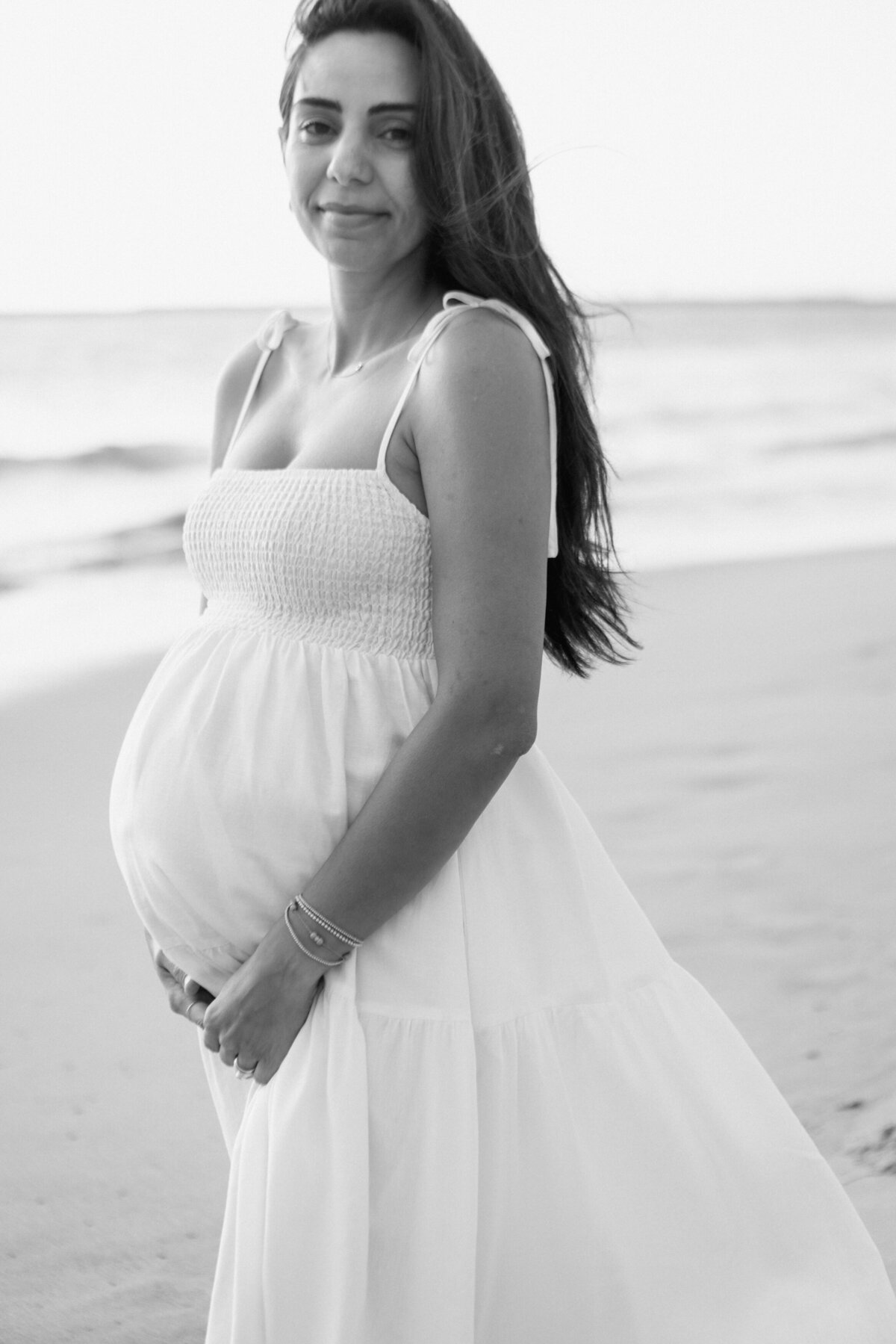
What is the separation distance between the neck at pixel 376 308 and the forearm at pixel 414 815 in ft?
1.47

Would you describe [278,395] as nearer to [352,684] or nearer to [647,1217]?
[352,684]

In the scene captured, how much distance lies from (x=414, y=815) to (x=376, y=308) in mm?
583

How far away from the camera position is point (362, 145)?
4.97 feet

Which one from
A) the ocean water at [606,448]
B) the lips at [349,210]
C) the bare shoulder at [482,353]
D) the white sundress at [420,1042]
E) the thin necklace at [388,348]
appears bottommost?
the ocean water at [606,448]

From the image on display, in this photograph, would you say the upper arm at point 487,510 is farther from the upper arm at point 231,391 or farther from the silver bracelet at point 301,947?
the upper arm at point 231,391

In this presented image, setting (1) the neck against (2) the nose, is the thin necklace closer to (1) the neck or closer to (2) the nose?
(1) the neck

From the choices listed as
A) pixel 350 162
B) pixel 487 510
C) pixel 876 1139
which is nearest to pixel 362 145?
pixel 350 162

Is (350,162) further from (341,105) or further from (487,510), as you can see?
(487,510)

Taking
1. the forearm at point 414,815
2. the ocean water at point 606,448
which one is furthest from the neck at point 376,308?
the ocean water at point 606,448

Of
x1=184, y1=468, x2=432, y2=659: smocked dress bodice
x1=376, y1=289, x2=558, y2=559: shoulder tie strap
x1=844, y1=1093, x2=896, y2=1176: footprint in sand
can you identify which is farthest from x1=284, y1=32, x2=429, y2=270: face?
x1=844, y1=1093, x2=896, y2=1176: footprint in sand

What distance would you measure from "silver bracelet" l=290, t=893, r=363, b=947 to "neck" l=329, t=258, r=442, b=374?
0.60 metres

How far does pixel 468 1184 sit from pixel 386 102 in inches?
42.2

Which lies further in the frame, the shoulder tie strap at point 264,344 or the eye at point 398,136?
the shoulder tie strap at point 264,344

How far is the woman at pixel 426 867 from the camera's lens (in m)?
1.41
